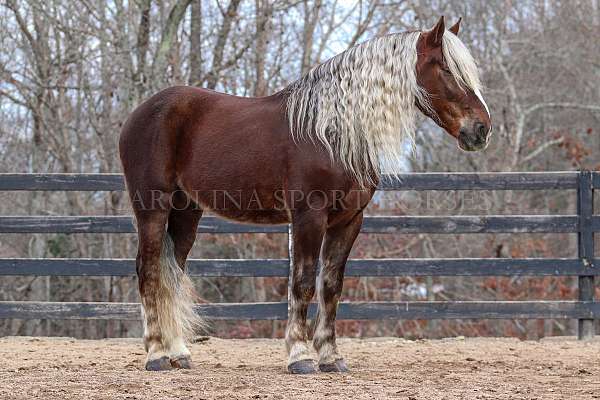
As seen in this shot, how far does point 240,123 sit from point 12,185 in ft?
9.50

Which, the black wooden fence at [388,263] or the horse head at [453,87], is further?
the black wooden fence at [388,263]

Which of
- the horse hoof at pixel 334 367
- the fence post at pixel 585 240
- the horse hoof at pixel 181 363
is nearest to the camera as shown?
the horse hoof at pixel 334 367

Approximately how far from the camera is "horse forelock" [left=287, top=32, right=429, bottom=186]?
187 inches

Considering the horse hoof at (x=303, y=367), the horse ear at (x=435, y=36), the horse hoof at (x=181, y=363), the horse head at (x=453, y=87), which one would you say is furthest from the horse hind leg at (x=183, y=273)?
the horse ear at (x=435, y=36)

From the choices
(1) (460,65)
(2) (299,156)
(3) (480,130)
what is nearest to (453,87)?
(1) (460,65)

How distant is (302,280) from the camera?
482 cm

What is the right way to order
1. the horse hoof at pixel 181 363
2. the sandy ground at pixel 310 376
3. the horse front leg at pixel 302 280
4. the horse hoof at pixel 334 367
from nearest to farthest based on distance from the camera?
the sandy ground at pixel 310 376 → the horse front leg at pixel 302 280 → the horse hoof at pixel 334 367 → the horse hoof at pixel 181 363

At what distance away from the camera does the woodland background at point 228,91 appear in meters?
11.0

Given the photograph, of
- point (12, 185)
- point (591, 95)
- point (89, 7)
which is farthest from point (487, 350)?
point (591, 95)

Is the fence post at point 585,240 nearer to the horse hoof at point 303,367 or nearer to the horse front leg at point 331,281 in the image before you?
the horse front leg at point 331,281

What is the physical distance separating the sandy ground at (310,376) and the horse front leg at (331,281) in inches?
9.9

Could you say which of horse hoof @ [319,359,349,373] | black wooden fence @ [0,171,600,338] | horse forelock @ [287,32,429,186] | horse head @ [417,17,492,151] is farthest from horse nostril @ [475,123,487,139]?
black wooden fence @ [0,171,600,338]

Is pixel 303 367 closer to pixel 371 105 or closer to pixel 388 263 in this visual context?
pixel 371 105

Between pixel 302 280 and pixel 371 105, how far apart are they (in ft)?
3.72
